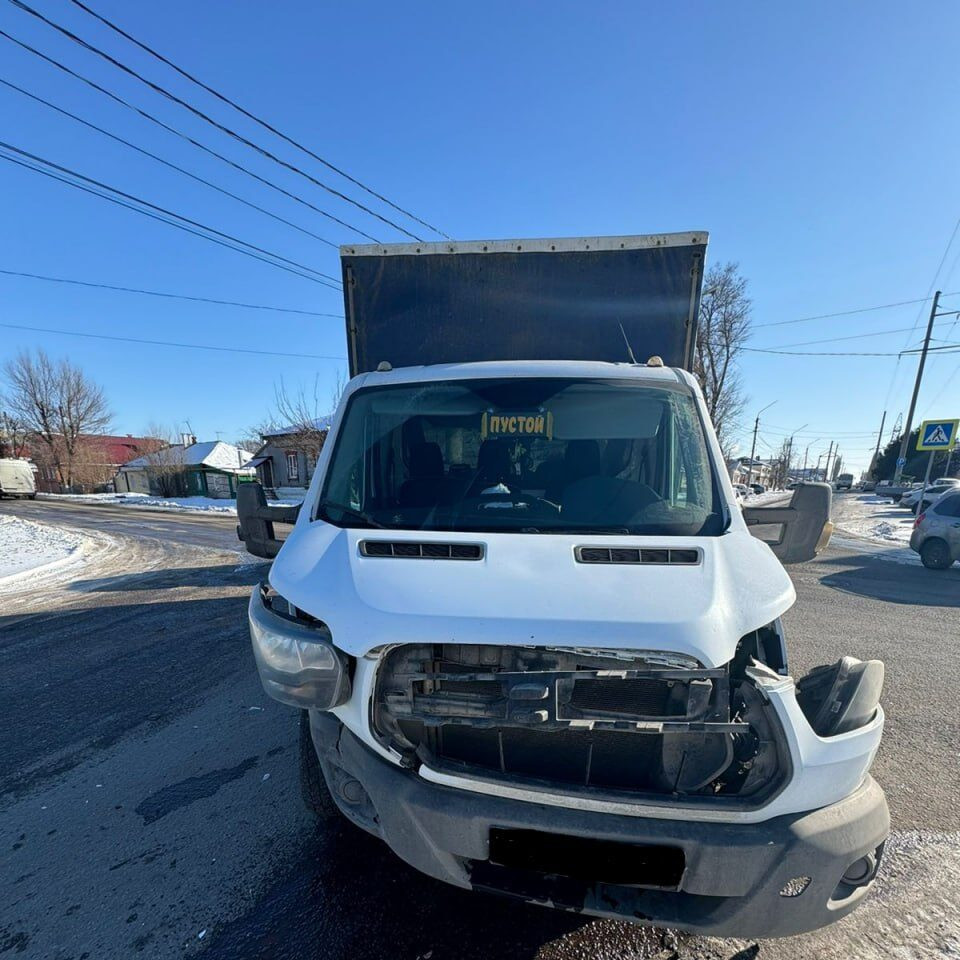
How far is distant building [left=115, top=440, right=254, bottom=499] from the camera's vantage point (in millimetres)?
36844

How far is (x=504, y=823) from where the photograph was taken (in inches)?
53.8

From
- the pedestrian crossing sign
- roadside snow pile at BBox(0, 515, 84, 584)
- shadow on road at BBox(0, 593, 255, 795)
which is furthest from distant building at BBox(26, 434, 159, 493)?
the pedestrian crossing sign

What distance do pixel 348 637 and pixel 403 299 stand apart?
8.48ft

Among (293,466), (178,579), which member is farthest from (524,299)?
(293,466)

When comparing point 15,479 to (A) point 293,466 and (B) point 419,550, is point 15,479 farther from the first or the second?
(B) point 419,550

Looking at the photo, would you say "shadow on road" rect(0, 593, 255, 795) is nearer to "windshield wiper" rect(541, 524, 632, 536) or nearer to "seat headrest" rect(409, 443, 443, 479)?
"seat headrest" rect(409, 443, 443, 479)

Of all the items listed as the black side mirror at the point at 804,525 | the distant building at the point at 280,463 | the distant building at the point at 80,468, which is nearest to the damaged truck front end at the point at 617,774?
the black side mirror at the point at 804,525

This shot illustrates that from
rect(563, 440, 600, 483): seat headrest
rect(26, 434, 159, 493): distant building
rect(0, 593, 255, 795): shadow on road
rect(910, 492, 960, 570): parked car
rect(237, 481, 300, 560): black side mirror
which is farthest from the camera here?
rect(26, 434, 159, 493): distant building

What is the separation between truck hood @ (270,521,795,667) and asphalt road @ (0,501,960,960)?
49.1 inches

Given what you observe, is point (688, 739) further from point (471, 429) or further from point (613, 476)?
point (471, 429)

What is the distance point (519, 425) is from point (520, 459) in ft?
0.66

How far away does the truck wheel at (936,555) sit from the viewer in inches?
348

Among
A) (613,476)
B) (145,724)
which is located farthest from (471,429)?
(145,724)

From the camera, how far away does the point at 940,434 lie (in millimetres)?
13352
